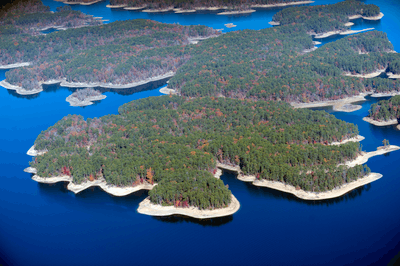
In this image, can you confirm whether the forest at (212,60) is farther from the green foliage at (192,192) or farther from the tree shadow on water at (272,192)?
the green foliage at (192,192)

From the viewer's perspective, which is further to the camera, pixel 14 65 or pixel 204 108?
pixel 14 65

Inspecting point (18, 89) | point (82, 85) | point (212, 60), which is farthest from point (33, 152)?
point (212, 60)

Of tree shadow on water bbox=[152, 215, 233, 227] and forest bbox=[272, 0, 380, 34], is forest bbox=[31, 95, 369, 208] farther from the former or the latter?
forest bbox=[272, 0, 380, 34]

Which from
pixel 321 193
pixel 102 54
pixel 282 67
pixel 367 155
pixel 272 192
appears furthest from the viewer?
pixel 102 54

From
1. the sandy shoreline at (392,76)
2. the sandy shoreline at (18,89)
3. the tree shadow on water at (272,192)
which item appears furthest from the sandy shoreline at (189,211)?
the sandy shoreline at (18,89)

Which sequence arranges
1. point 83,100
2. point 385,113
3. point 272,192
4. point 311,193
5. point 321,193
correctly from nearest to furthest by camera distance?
point 321,193
point 311,193
point 272,192
point 385,113
point 83,100

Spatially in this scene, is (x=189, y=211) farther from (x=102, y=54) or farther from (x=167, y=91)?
(x=102, y=54)
